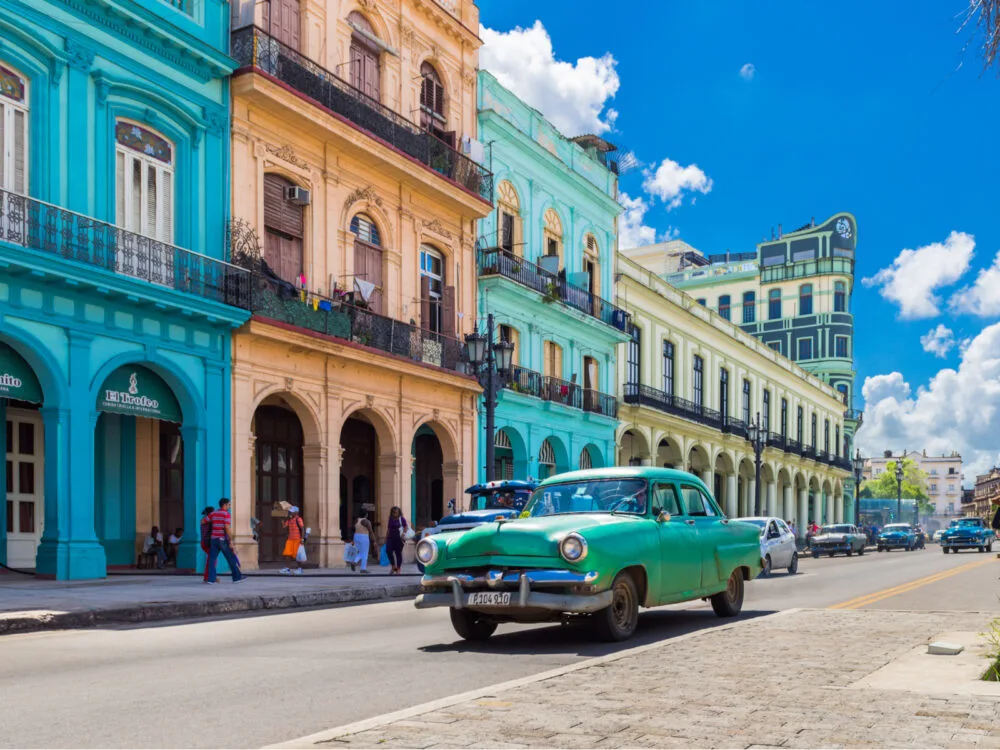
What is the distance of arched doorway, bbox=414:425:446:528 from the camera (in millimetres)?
32812

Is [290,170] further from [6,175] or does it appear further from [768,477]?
[768,477]

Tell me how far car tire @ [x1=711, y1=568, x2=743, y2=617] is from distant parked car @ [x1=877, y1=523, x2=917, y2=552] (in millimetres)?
42117

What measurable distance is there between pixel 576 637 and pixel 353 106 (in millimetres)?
18276

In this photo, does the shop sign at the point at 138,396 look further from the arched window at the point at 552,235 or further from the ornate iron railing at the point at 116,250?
the arched window at the point at 552,235

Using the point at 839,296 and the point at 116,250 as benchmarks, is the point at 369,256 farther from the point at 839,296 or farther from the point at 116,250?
the point at 839,296

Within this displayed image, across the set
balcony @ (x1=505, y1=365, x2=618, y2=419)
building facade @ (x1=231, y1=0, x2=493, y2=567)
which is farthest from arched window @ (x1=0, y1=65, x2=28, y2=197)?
balcony @ (x1=505, y1=365, x2=618, y2=419)

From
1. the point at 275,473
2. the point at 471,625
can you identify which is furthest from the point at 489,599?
the point at 275,473

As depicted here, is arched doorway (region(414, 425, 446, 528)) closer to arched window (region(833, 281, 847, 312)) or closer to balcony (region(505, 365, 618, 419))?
balcony (region(505, 365, 618, 419))

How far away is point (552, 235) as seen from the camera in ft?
122

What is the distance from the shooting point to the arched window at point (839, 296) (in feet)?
278

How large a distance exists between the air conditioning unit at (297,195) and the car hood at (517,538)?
15.9 meters

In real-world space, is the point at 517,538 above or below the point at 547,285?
below

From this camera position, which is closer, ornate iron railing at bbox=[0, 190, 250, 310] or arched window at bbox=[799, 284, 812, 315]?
ornate iron railing at bbox=[0, 190, 250, 310]

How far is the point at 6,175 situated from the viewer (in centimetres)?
1850
